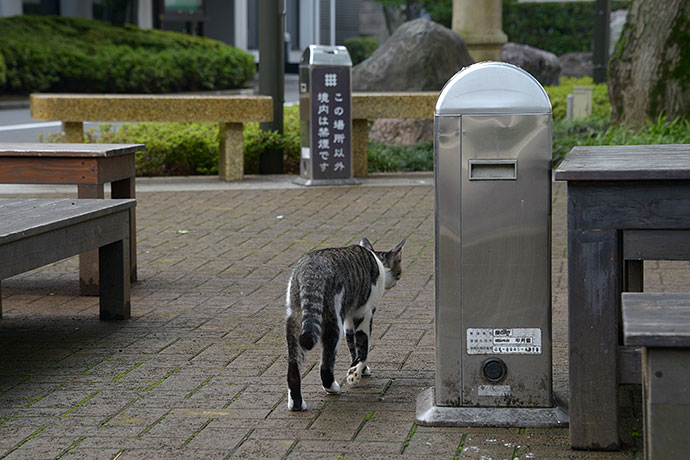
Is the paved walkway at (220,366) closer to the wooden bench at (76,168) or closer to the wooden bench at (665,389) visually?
the wooden bench at (76,168)

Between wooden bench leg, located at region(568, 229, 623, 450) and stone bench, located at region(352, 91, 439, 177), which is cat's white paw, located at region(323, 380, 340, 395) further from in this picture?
stone bench, located at region(352, 91, 439, 177)

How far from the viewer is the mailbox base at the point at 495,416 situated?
4398 millimetres

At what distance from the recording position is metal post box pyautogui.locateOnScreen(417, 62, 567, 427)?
430 centimetres

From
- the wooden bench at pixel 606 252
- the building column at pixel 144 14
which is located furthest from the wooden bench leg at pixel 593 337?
the building column at pixel 144 14

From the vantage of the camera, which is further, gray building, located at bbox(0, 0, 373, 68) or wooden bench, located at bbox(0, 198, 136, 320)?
gray building, located at bbox(0, 0, 373, 68)

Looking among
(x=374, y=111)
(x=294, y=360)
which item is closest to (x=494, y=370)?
(x=294, y=360)

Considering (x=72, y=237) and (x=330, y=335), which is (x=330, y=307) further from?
(x=72, y=237)

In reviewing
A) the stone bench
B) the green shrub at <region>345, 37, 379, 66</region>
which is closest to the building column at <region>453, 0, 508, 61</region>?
the stone bench

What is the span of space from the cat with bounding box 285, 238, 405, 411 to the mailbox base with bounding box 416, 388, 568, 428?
1.75ft

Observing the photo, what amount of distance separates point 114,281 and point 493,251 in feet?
9.09

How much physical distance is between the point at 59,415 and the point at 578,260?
2350mm

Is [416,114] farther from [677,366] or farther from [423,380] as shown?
[677,366]

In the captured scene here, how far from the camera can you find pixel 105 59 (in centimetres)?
3027

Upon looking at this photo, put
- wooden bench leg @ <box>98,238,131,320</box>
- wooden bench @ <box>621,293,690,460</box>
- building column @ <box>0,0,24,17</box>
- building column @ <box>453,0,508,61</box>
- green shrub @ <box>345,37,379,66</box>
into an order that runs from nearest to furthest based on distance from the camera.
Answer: wooden bench @ <box>621,293,690,460</box>
wooden bench leg @ <box>98,238,131,320</box>
building column @ <box>453,0,508,61</box>
building column @ <box>0,0,24,17</box>
green shrub @ <box>345,37,379,66</box>
